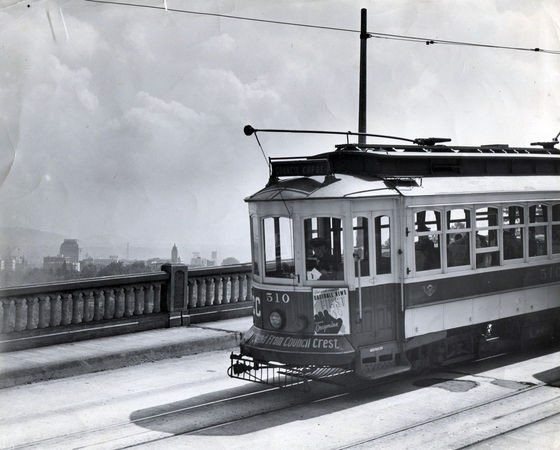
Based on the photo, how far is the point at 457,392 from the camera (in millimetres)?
10500

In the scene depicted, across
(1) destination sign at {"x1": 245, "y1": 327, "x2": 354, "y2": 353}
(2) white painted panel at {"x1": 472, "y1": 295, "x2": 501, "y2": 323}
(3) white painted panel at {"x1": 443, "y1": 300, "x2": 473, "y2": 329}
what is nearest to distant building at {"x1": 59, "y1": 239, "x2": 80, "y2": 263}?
(1) destination sign at {"x1": 245, "y1": 327, "x2": 354, "y2": 353}

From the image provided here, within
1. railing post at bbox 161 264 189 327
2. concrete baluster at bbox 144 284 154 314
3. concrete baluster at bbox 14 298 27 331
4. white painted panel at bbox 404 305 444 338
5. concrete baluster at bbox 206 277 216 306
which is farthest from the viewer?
concrete baluster at bbox 206 277 216 306

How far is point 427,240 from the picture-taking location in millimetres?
11156

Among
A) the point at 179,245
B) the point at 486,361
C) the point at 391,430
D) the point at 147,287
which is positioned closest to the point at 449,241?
the point at 486,361

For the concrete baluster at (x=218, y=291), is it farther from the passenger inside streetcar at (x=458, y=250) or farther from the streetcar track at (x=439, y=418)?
the streetcar track at (x=439, y=418)

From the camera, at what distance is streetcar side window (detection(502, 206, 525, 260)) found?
1261 centimetres

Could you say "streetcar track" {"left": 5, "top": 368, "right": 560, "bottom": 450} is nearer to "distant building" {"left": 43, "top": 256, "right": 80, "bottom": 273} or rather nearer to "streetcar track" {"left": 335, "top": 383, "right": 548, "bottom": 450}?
"streetcar track" {"left": 335, "top": 383, "right": 548, "bottom": 450}

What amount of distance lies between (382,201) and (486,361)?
3863mm

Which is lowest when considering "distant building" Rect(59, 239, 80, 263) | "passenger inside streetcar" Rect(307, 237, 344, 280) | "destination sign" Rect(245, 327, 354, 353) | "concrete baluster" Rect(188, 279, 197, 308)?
"destination sign" Rect(245, 327, 354, 353)

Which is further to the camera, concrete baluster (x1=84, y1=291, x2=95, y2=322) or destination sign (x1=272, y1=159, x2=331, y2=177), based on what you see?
concrete baluster (x1=84, y1=291, x2=95, y2=322)

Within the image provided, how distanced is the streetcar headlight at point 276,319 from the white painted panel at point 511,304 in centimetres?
420

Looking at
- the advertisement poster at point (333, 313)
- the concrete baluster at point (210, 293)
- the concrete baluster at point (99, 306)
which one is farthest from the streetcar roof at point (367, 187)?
the concrete baluster at point (210, 293)

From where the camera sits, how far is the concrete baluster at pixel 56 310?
13055mm

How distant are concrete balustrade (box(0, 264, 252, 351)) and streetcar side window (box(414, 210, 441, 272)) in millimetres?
5619
